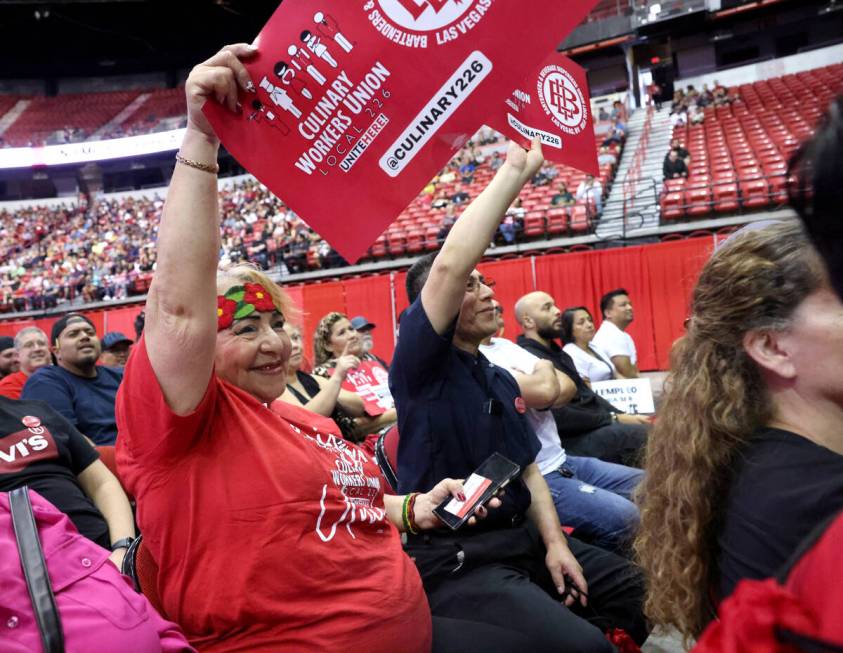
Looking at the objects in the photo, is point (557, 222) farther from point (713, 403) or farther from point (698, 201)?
point (713, 403)

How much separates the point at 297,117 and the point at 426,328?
25.8 inches

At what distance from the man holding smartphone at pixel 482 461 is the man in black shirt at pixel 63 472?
41.5 inches

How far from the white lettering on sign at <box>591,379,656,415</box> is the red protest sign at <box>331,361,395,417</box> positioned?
1.45 metres

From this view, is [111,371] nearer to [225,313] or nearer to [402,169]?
[225,313]

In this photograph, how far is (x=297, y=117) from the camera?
3.91 feet

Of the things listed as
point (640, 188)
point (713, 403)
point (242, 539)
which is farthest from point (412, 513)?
point (640, 188)

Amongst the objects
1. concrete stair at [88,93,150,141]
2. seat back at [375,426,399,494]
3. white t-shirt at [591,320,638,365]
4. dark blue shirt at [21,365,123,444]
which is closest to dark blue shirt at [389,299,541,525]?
seat back at [375,426,399,494]

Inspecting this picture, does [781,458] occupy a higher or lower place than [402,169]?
lower

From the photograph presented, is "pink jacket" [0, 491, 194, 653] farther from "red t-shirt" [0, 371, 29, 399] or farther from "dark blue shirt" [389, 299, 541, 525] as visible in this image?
"red t-shirt" [0, 371, 29, 399]

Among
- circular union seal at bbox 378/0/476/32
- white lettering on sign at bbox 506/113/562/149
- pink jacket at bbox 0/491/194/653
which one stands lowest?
pink jacket at bbox 0/491/194/653

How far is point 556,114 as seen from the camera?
183cm

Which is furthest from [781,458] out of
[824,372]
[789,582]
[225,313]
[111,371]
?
[111,371]

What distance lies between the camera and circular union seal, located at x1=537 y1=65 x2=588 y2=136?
1.81m

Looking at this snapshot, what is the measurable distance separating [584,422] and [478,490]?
203cm
